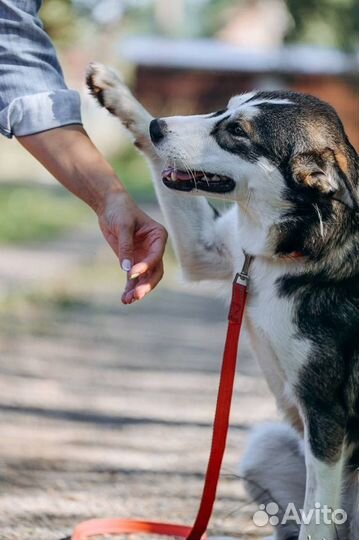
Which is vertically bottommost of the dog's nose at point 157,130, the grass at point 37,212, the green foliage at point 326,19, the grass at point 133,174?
the grass at point 133,174

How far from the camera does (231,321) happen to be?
3.36 metres

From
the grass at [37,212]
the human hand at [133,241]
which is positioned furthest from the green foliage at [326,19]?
the human hand at [133,241]

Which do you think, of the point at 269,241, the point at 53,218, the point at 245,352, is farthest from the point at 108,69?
the point at 53,218

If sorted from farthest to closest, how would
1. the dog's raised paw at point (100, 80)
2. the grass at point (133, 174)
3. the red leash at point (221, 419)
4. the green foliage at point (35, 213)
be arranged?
the grass at point (133, 174) → the green foliage at point (35, 213) → the dog's raised paw at point (100, 80) → the red leash at point (221, 419)

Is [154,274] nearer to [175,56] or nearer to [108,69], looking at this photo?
[108,69]

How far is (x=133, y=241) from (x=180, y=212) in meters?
0.79

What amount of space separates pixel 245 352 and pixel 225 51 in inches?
1371

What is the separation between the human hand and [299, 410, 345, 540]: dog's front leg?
2.34 feet

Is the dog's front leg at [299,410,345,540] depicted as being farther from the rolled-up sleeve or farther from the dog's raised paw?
the dog's raised paw

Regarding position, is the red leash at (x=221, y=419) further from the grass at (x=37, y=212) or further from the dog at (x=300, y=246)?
the grass at (x=37, y=212)

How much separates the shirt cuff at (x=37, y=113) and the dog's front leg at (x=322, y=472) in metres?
1.23

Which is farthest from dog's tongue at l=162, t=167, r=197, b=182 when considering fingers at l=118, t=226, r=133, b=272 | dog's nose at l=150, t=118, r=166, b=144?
fingers at l=118, t=226, r=133, b=272

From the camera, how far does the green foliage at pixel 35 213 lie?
13.4 meters

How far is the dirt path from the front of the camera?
4.11m
